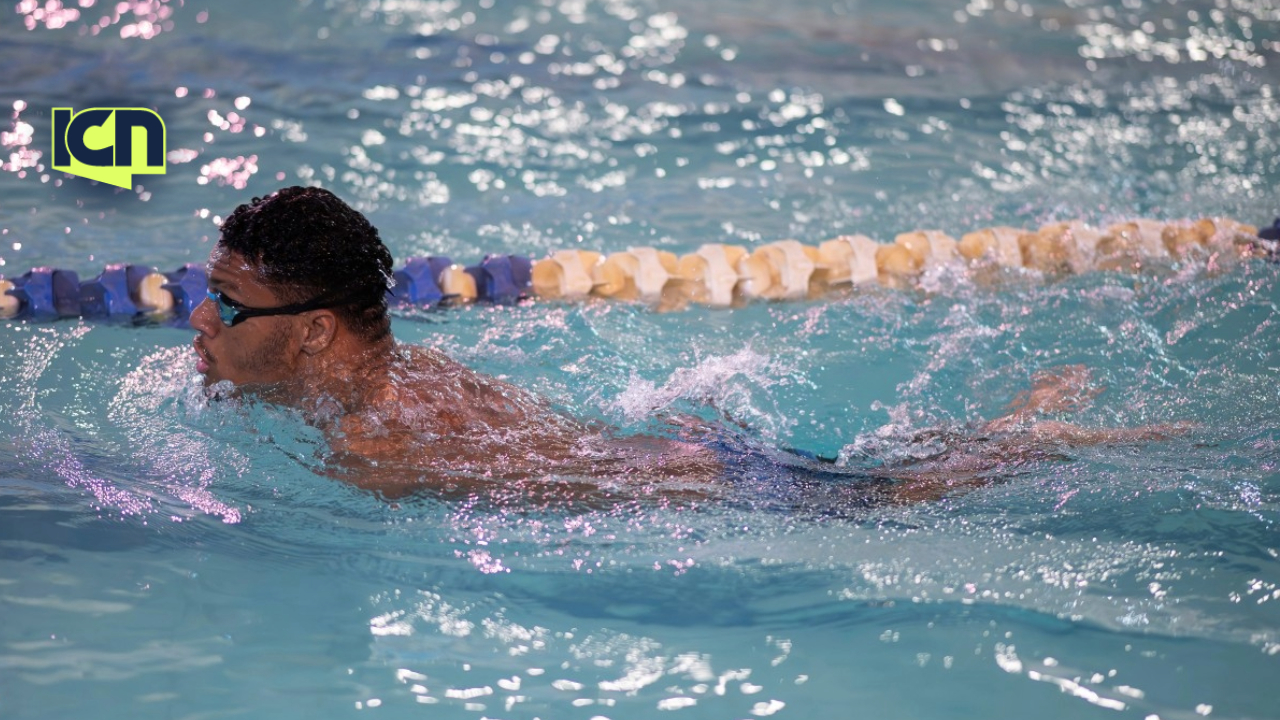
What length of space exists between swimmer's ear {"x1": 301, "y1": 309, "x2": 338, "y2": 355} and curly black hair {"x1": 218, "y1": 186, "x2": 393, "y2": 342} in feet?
0.10

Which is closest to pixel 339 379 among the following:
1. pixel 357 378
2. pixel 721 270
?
pixel 357 378

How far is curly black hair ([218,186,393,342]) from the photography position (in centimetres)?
261

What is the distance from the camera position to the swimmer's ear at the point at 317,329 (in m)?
2.63

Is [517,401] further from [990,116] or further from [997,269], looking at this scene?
[990,116]

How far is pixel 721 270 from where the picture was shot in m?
4.14

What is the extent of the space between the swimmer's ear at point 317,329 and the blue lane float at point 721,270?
1373 mm

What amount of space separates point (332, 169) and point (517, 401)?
2823mm

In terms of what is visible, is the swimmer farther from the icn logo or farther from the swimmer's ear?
the icn logo

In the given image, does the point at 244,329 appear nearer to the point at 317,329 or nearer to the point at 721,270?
the point at 317,329

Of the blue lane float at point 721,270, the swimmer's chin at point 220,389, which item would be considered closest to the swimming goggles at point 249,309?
the swimmer's chin at point 220,389

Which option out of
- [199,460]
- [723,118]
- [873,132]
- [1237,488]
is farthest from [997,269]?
[199,460]

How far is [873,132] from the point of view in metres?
5.95

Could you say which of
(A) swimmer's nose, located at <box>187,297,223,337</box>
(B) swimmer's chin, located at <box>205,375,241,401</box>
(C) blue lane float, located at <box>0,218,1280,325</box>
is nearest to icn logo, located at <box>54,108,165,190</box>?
(C) blue lane float, located at <box>0,218,1280,325</box>

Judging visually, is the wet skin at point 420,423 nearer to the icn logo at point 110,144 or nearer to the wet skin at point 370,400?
the wet skin at point 370,400
